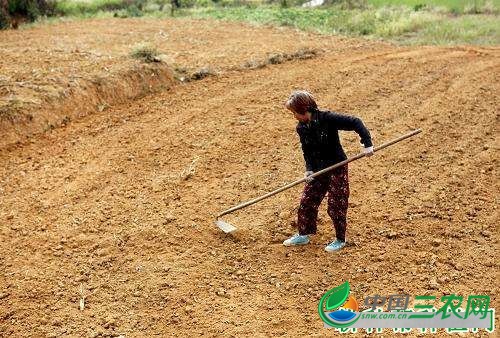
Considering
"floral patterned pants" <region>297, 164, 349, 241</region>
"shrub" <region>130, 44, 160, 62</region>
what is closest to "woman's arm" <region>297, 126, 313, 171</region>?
"floral patterned pants" <region>297, 164, 349, 241</region>

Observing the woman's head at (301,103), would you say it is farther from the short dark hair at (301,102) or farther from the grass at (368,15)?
the grass at (368,15)

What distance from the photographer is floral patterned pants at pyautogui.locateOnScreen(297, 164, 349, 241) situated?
4.14 meters

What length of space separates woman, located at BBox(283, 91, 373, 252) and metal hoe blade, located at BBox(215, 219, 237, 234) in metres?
0.52

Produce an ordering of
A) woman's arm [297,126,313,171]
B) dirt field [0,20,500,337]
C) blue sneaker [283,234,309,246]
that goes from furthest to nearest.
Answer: blue sneaker [283,234,309,246]
woman's arm [297,126,313,171]
dirt field [0,20,500,337]

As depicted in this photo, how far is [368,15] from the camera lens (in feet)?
45.8

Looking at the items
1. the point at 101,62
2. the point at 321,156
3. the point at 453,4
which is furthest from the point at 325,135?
the point at 453,4

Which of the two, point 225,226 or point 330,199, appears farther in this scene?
point 225,226

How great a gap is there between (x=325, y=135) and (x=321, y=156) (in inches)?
8.4

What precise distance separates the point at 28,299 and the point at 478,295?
11.4 ft

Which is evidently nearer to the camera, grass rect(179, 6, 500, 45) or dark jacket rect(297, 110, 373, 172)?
dark jacket rect(297, 110, 373, 172)

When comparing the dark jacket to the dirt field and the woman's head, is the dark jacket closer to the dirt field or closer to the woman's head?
the woman's head

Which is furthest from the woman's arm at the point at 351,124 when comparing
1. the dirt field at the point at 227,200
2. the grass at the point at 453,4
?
the grass at the point at 453,4

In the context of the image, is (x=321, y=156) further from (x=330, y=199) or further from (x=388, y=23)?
(x=388, y=23)

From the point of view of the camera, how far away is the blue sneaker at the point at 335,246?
174 inches
